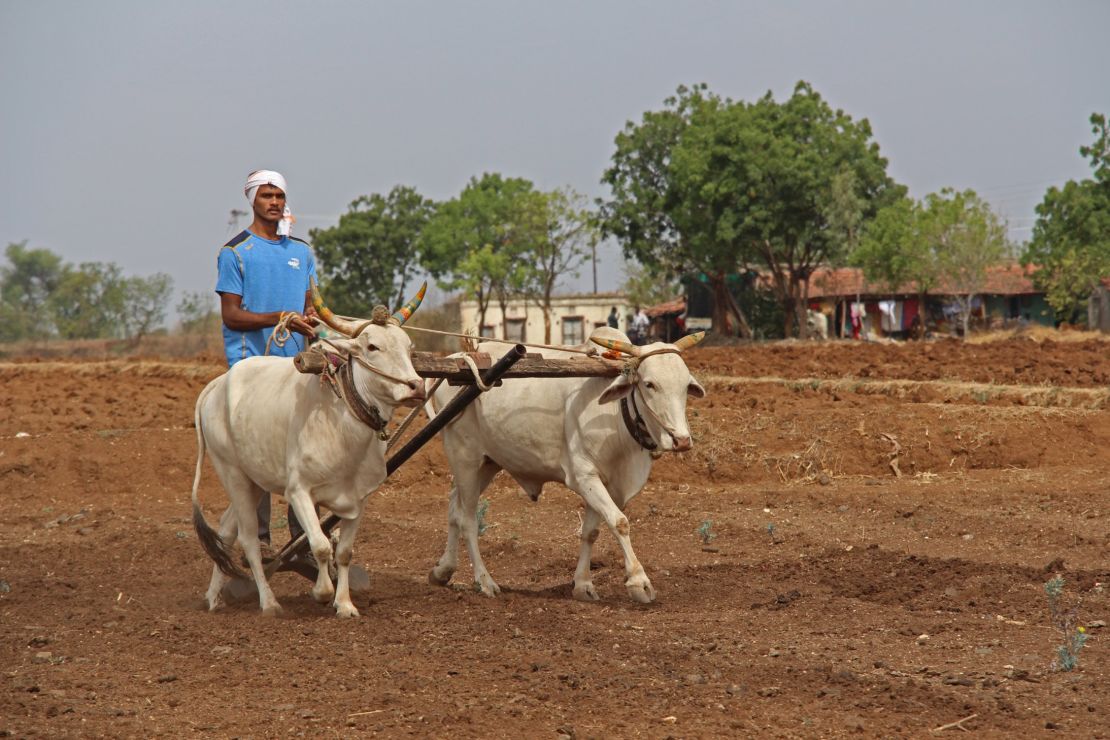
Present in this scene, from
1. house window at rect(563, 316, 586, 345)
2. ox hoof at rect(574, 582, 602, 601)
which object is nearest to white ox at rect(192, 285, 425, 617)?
ox hoof at rect(574, 582, 602, 601)

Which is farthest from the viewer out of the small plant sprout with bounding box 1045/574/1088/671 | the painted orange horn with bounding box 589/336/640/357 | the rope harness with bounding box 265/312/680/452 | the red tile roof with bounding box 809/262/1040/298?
the red tile roof with bounding box 809/262/1040/298

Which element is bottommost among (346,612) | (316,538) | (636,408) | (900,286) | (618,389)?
(346,612)

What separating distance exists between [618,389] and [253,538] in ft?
7.57

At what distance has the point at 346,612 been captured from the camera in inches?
277

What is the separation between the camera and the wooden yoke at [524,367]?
A: 7098 millimetres

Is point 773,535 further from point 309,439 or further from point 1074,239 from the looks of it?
point 1074,239

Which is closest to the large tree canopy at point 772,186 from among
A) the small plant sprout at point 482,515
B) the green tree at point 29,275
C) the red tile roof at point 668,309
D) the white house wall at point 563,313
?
the red tile roof at point 668,309

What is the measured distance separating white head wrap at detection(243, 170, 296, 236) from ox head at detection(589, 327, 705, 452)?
6.68ft

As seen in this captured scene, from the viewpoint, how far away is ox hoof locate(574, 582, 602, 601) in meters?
7.70

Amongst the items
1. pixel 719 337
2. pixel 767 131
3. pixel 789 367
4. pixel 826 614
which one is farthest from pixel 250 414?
pixel 719 337

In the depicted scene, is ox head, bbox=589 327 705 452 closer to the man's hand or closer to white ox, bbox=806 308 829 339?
the man's hand

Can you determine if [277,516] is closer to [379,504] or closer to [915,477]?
[379,504]

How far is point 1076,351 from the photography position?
79.6ft

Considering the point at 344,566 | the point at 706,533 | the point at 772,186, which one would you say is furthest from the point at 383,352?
the point at 772,186
